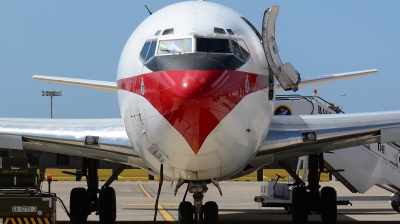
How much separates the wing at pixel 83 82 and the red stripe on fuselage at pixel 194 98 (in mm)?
7936

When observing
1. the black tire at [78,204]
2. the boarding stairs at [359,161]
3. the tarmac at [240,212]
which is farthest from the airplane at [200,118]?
the boarding stairs at [359,161]

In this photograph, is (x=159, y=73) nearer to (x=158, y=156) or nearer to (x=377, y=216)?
(x=158, y=156)

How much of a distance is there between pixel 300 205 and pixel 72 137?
20.9 ft

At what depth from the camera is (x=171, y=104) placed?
1140 centimetres

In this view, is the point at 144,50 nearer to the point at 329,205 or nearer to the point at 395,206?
the point at 329,205

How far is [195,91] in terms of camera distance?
11234 mm

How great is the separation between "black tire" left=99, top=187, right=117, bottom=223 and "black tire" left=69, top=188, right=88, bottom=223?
Result: 40 centimetres

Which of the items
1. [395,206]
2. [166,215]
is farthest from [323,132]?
[395,206]

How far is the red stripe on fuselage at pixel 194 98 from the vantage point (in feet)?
37.0

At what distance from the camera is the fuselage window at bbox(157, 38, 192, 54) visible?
12516mm

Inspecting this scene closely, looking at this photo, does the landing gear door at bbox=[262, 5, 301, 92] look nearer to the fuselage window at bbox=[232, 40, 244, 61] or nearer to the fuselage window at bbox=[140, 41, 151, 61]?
the fuselage window at bbox=[232, 40, 244, 61]

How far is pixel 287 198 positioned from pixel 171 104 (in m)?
13.6

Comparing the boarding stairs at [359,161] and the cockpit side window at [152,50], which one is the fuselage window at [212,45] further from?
the boarding stairs at [359,161]

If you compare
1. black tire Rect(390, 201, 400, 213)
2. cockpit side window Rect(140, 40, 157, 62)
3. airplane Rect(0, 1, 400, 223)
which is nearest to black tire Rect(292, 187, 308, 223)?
airplane Rect(0, 1, 400, 223)
